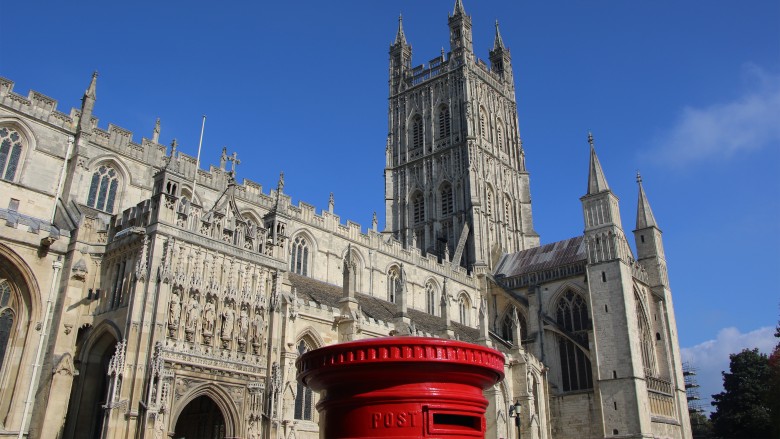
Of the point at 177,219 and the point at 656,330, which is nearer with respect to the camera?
the point at 177,219

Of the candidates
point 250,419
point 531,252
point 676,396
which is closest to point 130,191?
point 250,419

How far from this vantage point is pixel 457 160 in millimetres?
54875

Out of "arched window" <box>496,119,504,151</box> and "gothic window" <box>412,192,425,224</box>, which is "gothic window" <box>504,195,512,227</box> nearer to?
"arched window" <box>496,119,504,151</box>

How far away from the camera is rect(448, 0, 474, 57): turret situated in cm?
5872

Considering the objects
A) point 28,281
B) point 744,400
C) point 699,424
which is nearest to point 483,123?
point 744,400

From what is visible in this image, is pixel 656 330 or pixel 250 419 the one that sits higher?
pixel 656 330

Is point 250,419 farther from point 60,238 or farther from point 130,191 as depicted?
point 130,191

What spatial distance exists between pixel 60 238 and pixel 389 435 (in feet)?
68.6

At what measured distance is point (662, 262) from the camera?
147ft

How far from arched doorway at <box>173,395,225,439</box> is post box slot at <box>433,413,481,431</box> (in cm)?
1748

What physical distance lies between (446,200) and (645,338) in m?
20.5

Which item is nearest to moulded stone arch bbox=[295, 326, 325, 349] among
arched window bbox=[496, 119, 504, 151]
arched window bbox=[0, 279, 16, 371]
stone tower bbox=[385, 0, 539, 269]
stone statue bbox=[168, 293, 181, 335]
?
stone statue bbox=[168, 293, 181, 335]

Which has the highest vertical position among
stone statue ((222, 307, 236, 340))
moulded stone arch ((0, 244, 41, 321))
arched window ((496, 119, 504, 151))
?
arched window ((496, 119, 504, 151))

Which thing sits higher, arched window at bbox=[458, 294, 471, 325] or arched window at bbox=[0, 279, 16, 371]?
arched window at bbox=[458, 294, 471, 325]
